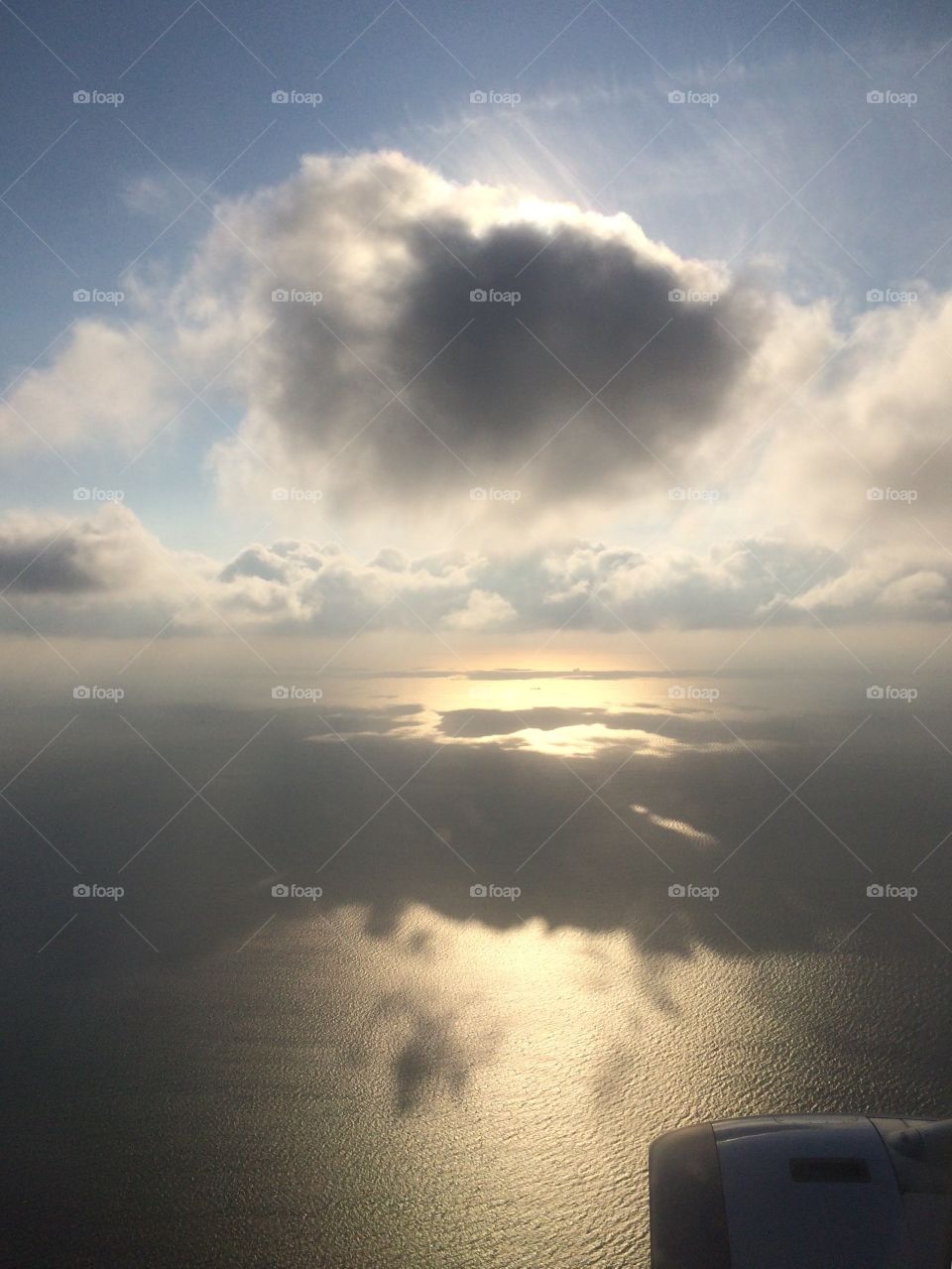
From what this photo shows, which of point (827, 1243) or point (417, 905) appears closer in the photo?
point (827, 1243)

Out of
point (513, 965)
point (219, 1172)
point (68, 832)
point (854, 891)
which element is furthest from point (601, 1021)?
point (68, 832)

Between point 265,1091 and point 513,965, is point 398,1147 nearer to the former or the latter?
point 265,1091

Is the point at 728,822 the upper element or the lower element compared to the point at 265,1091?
upper

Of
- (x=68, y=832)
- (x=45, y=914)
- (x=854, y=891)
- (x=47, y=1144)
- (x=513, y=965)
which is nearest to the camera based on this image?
(x=47, y=1144)

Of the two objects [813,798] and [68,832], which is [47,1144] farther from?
[813,798]

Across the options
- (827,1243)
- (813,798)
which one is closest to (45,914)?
(827,1243)

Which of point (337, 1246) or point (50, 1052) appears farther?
point (50, 1052)

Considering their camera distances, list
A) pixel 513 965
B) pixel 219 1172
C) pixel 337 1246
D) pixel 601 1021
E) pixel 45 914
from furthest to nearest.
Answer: pixel 45 914 → pixel 513 965 → pixel 601 1021 → pixel 219 1172 → pixel 337 1246

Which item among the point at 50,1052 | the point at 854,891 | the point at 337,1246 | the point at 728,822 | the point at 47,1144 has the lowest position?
the point at 337,1246

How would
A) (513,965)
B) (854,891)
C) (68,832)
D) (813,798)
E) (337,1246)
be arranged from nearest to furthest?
(337,1246), (513,965), (854,891), (68,832), (813,798)
